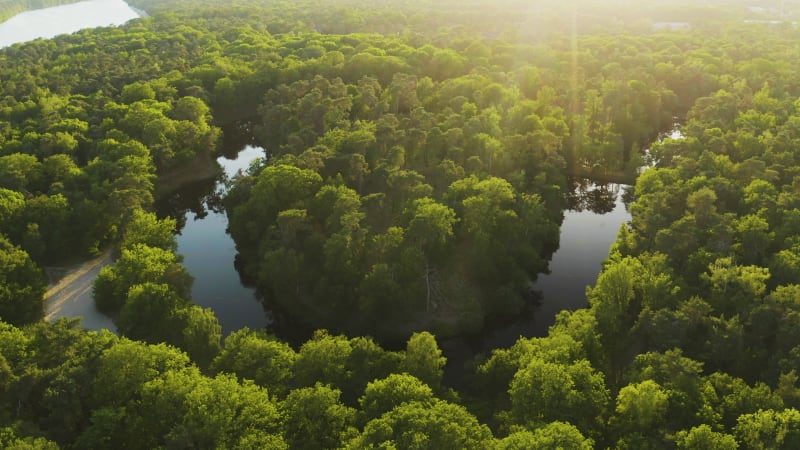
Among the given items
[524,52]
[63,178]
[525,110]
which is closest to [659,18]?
[524,52]

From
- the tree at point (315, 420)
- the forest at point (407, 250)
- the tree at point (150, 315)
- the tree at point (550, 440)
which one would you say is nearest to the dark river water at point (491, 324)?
the forest at point (407, 250)

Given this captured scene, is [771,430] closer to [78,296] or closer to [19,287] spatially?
[78,296]

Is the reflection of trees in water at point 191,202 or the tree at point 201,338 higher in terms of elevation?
the tree at point 201,338

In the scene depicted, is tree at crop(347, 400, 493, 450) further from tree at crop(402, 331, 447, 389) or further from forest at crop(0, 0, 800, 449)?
tree at crop(402, 331, 447, 389)

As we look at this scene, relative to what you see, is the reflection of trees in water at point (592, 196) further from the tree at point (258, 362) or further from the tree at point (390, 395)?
the tree at point (258, 362)

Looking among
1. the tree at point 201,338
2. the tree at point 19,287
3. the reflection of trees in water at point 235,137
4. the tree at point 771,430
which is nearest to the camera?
the tree at point 771,430

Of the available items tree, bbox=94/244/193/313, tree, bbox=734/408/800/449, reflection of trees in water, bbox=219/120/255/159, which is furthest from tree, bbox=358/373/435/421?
reflection of trees in water, bbox=219/120/255/159
